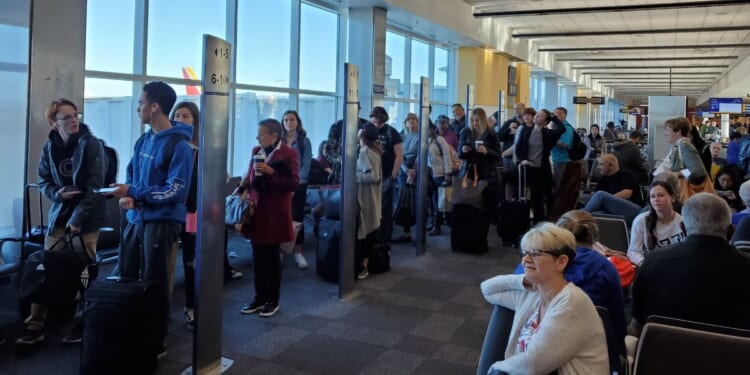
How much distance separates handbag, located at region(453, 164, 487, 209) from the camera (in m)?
6.46

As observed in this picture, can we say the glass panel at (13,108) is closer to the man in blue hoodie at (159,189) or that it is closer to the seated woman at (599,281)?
the man in blue hoodie at (159,189)

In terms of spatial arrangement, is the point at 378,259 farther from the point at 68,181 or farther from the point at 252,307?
the point at 68,181

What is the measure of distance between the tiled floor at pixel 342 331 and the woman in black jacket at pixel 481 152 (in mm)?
1475

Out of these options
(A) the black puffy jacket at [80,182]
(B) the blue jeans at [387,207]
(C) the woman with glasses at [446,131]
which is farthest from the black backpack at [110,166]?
(C) the woman with glasses at [446,131]

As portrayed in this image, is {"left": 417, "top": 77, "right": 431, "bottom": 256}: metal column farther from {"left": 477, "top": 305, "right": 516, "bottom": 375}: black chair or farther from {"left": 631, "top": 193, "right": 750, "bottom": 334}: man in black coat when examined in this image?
{"left": 477, "top": 305, "right": 516, "bottom": 375}: black chair

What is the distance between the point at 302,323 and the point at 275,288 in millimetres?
349

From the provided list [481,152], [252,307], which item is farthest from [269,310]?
[481,152]

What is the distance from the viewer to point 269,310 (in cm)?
417

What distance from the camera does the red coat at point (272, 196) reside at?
13.0 ft

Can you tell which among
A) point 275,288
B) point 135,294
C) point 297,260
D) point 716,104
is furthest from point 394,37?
point 716,104

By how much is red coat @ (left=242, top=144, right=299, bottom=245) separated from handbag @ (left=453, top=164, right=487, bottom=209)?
2.86m

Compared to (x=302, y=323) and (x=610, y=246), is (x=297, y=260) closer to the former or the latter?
(x=302, y=323)

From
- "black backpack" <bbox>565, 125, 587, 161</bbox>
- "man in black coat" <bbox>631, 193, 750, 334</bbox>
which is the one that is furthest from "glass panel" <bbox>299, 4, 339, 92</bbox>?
"man in black coat" <bbox>631, 193, 750, 334</bbox>

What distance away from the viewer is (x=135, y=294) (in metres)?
2.93
